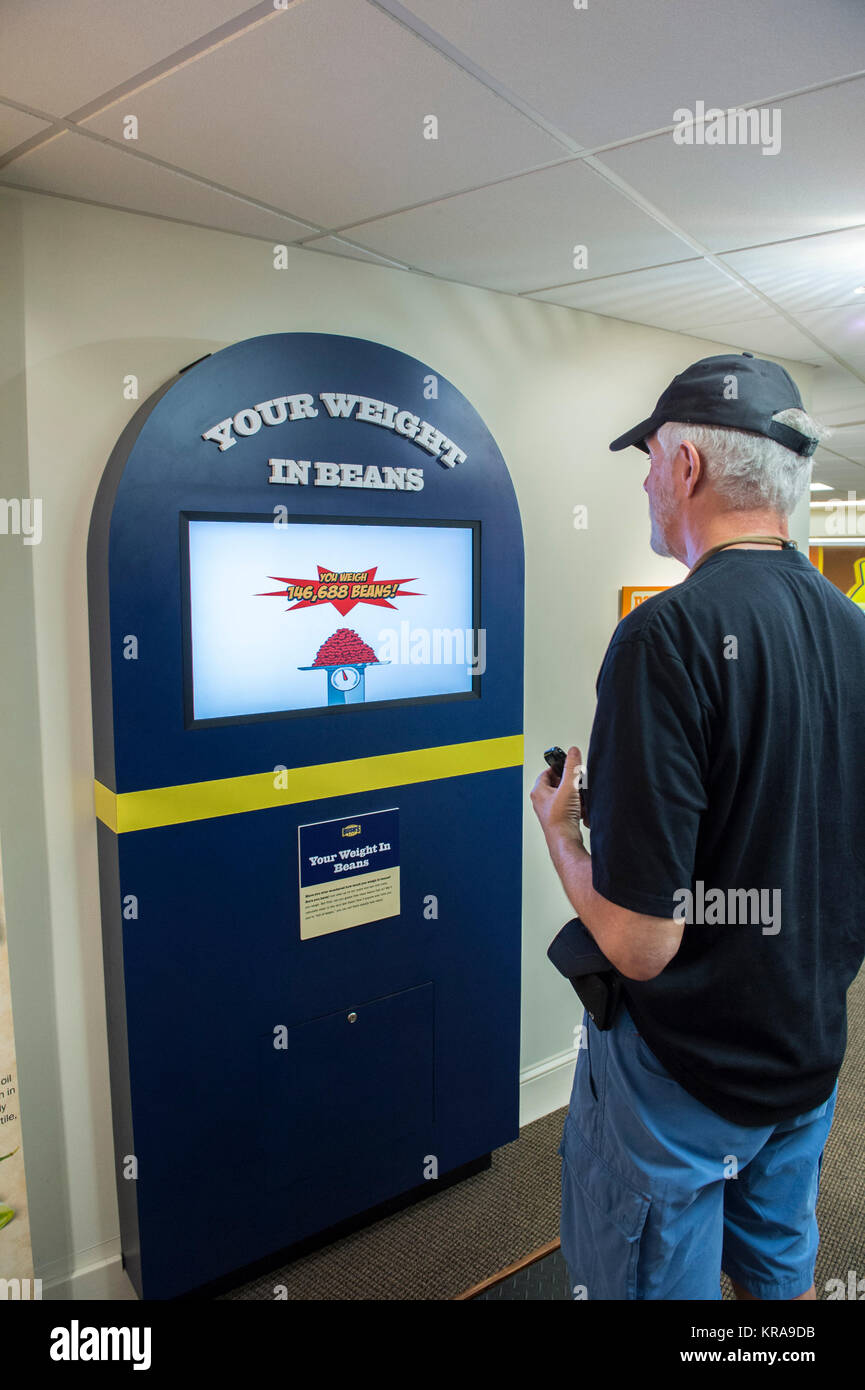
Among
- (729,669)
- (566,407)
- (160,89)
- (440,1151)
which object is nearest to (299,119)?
(160,89)

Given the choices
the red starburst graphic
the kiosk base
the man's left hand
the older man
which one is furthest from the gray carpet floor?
the red starburst graphic

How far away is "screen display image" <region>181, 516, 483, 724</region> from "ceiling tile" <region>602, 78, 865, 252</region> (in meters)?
0.96

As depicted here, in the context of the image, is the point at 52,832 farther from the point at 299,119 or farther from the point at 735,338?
the point at 735,338

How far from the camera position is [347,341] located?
2219mm

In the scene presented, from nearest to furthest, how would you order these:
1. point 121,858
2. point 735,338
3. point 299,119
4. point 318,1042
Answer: point 299,119 < point 121,858 < point 318,1042 < point 735,338

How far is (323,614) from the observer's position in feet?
7.47

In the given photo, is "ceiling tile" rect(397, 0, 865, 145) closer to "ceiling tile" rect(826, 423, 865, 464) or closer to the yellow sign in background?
the yellow sign in background

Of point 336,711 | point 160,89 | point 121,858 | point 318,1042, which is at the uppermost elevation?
point 160,89

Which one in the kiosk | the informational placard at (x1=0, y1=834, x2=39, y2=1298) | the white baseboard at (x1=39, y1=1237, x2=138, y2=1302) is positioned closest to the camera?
the informational placard at (x1=0, y1=834, x2=39, y2=1298)

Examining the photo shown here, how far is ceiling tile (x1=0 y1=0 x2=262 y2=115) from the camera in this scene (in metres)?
1.24

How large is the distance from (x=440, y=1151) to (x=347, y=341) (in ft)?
7.66

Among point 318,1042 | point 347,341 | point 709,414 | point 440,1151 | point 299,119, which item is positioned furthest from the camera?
point 440,1151

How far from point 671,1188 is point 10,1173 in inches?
57.1

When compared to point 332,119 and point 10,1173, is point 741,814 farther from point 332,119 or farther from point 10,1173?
point 10,1173
